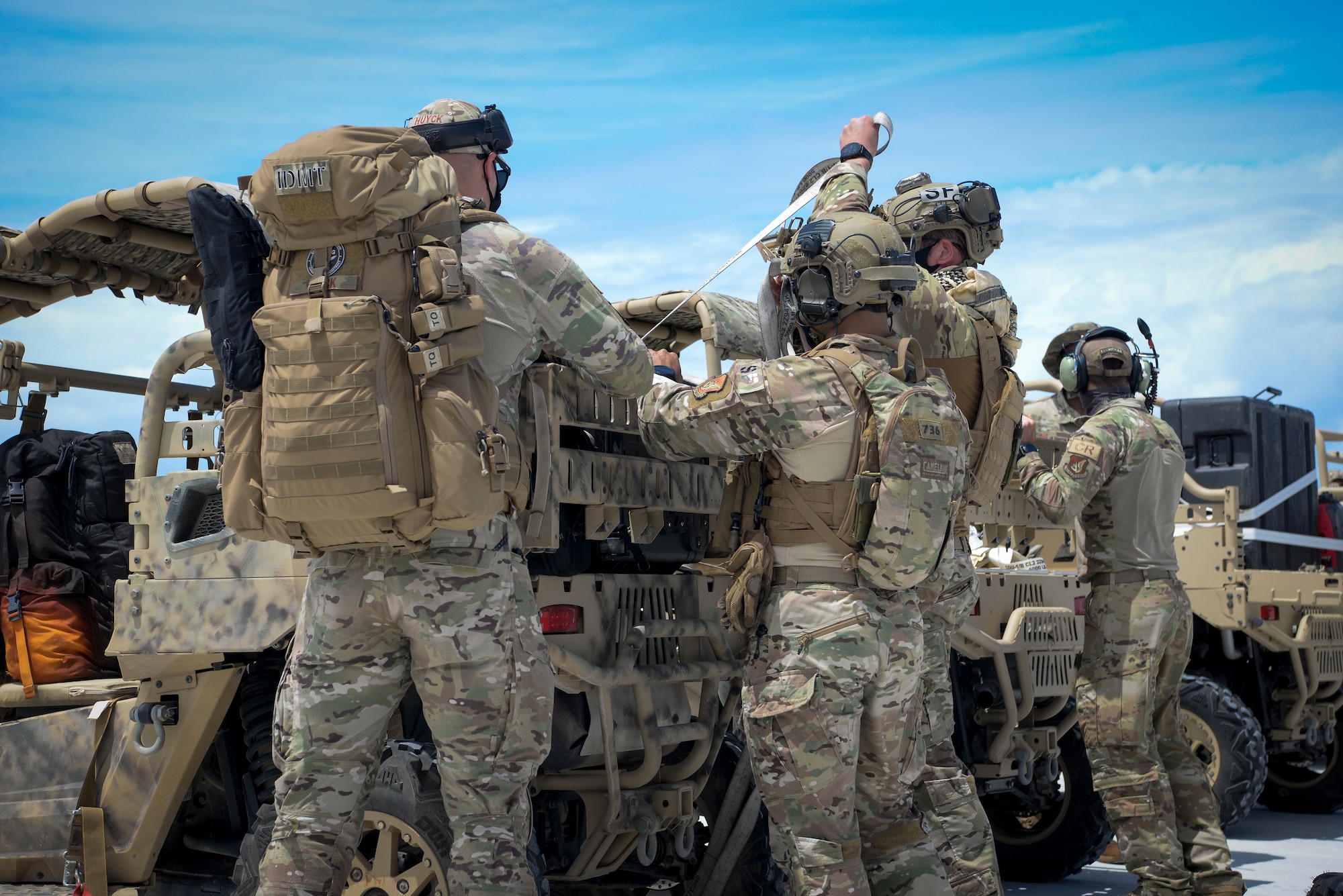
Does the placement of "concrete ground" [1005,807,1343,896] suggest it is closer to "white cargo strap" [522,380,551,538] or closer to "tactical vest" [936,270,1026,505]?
"tactical vest" [936,270,1026,505]

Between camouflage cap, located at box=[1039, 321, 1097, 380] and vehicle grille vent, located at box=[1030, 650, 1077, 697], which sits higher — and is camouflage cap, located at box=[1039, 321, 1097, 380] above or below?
above

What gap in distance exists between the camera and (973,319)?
15.9 ft

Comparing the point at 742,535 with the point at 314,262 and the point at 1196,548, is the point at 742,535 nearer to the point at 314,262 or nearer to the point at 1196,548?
the point at 314,262

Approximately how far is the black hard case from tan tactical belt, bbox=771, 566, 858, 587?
6917mm

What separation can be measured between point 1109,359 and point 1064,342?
0.62 meters

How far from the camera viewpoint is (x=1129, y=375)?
5.86m

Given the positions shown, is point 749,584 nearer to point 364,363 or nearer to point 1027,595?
point 364,363

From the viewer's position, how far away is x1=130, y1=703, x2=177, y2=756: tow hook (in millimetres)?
4492

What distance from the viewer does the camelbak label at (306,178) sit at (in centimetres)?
309

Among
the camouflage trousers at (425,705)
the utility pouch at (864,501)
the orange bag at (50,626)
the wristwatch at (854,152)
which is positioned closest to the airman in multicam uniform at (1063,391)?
the wristwatch at (854,152)

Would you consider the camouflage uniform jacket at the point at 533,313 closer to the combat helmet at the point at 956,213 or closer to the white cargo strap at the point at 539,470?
the white cargo strap at the point at 539,470

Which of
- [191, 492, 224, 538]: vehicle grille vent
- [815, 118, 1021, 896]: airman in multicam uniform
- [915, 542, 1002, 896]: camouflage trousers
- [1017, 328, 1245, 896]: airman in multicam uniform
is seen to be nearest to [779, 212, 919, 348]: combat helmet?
[815, 118, 1021, 896]: airman in multicam uniform

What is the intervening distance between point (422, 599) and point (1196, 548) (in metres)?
6.98

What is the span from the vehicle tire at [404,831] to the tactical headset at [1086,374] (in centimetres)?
333
